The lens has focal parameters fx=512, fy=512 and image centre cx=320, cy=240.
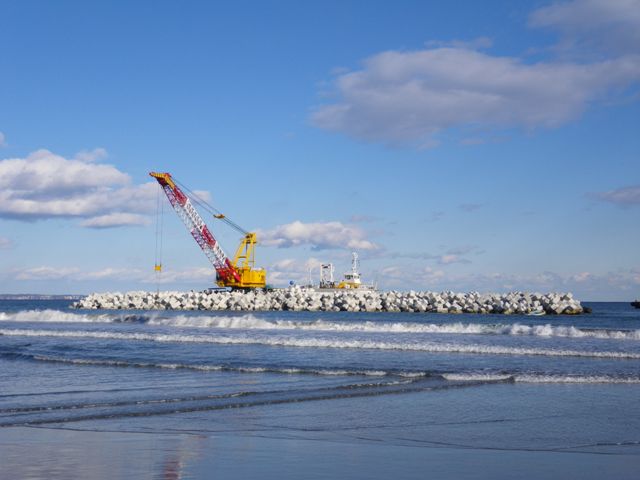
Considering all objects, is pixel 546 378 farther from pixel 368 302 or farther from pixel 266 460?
pixel 368 302

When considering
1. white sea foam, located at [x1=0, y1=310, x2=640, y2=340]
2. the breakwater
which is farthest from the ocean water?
the breakwater

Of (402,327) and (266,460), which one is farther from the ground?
(266,460)

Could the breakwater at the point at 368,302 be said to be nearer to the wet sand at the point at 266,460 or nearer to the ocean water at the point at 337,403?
the ocean water at the point at 337,403

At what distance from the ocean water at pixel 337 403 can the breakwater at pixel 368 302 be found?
37.6m

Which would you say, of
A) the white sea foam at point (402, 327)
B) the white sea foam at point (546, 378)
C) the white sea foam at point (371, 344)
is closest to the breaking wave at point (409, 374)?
the white sea foam at point (546, 378)

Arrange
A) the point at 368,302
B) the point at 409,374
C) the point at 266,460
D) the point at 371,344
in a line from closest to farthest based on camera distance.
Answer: the point at 266,460 < the point at 409,374 < the point at 371,344 < the point at 368,302

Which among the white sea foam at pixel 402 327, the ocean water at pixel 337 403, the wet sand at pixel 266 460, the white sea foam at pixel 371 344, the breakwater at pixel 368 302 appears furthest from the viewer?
the breakwater at pixel 368 302

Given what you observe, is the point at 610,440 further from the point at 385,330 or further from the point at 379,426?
the point at 385,330

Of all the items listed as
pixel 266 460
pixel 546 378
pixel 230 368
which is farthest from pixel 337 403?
pixel 546 378

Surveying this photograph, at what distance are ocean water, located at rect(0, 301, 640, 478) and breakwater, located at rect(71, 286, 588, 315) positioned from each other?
3760cm

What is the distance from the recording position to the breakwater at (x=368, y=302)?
56.3 metres

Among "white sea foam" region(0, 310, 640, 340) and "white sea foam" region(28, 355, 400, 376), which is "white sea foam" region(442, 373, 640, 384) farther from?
"white sea foam" region(0, 310, 640, 340)

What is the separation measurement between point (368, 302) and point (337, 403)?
51.3 metres

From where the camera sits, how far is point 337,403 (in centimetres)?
987
